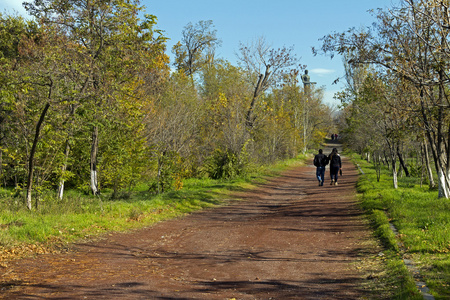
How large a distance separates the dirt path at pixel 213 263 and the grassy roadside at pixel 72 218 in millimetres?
527

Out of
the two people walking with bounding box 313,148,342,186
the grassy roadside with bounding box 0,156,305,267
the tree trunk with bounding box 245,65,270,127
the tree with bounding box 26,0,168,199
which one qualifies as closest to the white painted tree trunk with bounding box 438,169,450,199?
the two people walking with bounding box 313,148,342,186

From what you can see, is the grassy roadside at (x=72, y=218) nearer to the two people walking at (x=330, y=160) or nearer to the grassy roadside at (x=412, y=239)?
the two people walking at (x=330, y=160)

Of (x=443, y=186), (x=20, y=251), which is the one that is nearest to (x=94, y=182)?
(x=20, y=251)

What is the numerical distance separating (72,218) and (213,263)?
4564mm

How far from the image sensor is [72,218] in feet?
35.5

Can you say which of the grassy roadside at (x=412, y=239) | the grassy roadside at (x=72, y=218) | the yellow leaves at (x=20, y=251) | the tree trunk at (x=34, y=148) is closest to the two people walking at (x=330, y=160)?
the grassy roadside at (x=412, y=239)

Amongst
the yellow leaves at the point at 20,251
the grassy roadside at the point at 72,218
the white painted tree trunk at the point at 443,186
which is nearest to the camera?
the yellow leaves at the point at 20,251

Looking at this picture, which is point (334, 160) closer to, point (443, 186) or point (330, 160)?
point (330, 160)

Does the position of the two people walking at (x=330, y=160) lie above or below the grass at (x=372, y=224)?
above

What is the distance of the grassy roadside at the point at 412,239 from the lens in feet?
19.9

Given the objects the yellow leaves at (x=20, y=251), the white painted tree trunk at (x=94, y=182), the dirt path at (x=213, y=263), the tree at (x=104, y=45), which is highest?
the tree at (x=104, y=45)

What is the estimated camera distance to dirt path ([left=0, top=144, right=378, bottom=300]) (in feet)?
20.1

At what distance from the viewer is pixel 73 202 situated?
42.4 feet

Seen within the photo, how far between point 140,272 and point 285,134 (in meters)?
36.0
